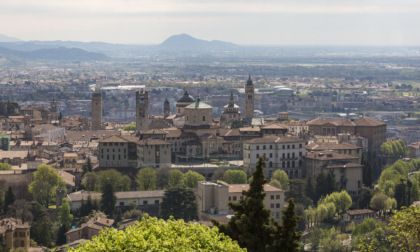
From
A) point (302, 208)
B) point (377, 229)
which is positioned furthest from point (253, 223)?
point (302, 208)

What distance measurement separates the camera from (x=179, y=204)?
50438 millimetres

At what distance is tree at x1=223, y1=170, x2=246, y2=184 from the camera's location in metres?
56.9

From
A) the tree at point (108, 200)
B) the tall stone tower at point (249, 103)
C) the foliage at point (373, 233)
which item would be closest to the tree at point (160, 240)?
the foliage at point (373, 233)

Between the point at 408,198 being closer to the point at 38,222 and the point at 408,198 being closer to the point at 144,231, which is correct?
the point at 38,222

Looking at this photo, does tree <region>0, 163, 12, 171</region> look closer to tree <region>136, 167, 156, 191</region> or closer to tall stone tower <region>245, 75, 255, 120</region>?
tree <region>136, 167, 156, 191</region>

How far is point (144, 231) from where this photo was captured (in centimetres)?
1953

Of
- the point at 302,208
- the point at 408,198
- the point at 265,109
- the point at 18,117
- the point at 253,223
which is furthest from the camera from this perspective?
the point at 265,109

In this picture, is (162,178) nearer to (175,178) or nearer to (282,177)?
(175,178)

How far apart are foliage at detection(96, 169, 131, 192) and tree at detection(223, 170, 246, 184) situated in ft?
17.3

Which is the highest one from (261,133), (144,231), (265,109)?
(144,231)

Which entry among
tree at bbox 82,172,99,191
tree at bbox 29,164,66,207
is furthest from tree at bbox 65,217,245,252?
tree at bbox 82,172,99,191

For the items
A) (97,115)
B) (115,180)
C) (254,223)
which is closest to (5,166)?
(115,180)

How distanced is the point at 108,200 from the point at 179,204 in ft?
11.5

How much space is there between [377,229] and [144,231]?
27.3m
